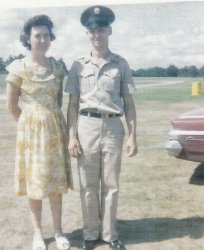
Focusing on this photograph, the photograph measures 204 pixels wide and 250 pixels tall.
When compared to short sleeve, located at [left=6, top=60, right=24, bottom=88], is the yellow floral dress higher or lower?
lower

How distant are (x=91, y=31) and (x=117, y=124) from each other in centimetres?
64

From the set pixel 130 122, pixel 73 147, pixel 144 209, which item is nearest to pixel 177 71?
pixel 144 209

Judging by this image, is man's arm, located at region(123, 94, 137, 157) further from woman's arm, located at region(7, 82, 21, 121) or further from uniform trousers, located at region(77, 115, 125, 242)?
woman's arm, located at region(7, 82, 21, 121)

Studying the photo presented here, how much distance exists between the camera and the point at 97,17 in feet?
8.57

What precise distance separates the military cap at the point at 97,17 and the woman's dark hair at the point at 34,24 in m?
0.23

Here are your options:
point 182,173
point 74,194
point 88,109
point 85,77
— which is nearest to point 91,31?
point 85,77

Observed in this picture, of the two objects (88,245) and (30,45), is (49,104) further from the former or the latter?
(88,245)

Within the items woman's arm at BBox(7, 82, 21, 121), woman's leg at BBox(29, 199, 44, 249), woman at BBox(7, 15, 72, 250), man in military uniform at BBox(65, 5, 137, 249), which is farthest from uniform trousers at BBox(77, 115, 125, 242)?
woman's arm at BBox(7, 82, 21, 121)

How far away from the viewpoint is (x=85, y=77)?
2670 mm

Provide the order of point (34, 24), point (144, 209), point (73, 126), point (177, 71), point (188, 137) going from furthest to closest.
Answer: point (177, 71) → point (188, 137) → point (144, 209) → point (73, 126) → point (34, 24)

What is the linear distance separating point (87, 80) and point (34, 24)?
49 cm

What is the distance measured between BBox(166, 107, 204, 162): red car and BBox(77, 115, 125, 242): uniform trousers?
1.42 metres

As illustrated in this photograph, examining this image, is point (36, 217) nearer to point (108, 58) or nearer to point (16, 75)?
point (16, 75)

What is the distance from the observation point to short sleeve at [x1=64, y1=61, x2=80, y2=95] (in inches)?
106
